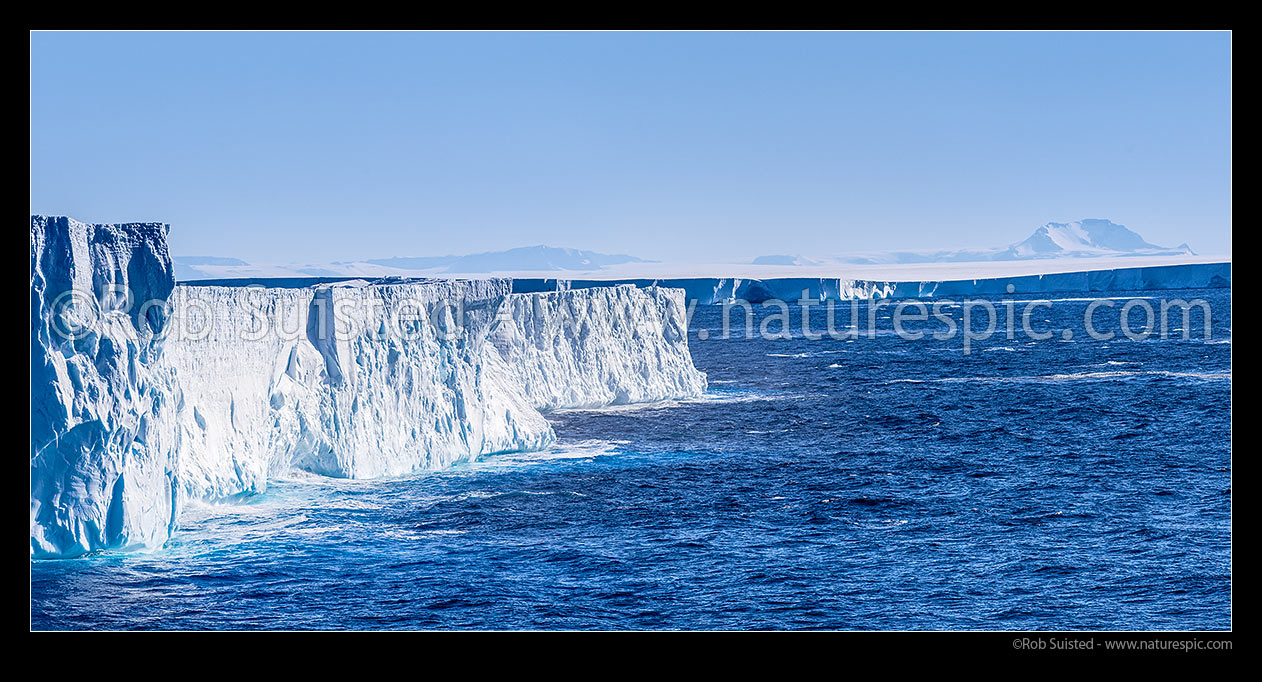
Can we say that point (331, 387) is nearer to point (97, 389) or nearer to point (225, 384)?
point (225, 384)

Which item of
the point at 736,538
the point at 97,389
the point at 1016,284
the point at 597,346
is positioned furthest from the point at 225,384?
the point at 1016,284

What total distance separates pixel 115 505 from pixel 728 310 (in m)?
94.9

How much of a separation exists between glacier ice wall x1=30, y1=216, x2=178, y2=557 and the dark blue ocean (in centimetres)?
68

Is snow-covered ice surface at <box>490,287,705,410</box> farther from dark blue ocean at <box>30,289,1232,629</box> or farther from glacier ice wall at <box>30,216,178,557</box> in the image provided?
glacier ice wall at <box>30,216,178,557</box>

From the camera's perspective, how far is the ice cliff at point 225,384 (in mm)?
19250

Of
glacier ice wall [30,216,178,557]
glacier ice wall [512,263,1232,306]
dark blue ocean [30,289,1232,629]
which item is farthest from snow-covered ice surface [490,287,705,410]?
glacier ice wall [512,263,1232,306]

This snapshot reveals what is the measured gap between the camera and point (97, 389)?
64.2 ft

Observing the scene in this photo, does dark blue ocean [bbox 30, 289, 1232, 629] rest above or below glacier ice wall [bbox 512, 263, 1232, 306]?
below

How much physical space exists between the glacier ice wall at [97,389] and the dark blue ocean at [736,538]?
2.24ft

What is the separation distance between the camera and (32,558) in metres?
19.0


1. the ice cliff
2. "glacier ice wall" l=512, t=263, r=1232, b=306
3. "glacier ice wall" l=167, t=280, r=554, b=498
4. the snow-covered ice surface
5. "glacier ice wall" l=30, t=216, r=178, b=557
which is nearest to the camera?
"glacier ice wall" l=30, t=216, r=178, b=557

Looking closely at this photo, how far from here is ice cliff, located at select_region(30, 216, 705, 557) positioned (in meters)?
19.2

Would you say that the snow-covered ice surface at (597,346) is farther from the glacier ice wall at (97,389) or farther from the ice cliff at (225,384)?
the glacier ice wall at (97,389)
